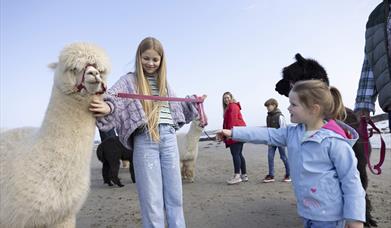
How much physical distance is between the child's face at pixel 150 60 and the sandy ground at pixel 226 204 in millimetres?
2179

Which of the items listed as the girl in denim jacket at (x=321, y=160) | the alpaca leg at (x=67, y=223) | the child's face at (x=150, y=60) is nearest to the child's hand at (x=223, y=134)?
the girl in denim jacket at (x=321, y=160)

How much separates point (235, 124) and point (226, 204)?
7.31ft

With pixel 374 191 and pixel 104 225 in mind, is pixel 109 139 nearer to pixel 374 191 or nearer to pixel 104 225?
pixel 104 225

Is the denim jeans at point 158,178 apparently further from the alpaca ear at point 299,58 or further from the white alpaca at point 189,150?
the white alpaca at point 189,150

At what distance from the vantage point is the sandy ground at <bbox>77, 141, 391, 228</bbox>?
4.17 m

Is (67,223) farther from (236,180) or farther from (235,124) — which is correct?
(235,124)

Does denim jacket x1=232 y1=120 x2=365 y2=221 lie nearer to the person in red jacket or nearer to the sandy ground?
the sandy ground

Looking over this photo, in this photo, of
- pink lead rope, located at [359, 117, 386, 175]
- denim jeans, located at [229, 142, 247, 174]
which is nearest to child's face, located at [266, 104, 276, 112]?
denim jeans, located at [229, 142, 247, 174]

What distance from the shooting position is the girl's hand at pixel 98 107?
230 cm

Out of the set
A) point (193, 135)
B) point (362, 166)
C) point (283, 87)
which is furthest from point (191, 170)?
point (362, 166)

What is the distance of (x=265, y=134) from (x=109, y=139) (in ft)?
18.4

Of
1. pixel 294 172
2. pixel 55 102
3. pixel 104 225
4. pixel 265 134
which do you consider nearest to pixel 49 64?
pixel 55 102

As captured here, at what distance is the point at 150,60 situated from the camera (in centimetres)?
266

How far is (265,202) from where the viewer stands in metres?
4.99
